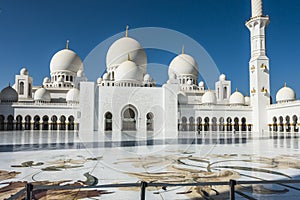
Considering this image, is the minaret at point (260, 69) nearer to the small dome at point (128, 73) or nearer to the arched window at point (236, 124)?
the arched window at point (236, 124)

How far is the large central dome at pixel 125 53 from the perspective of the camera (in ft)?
76.8

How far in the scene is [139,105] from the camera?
1969 cm

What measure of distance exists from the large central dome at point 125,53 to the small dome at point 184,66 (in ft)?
15.8

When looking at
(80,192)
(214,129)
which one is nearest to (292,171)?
(80,192)

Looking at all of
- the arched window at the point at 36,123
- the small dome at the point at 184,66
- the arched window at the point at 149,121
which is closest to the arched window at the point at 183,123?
the arched window at the point at 149,121

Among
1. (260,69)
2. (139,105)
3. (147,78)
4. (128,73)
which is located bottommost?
(139,105)

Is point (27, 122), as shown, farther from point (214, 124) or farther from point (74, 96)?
point (214, 124)

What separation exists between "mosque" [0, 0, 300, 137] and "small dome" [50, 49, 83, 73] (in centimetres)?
146

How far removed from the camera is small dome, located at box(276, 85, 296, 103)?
2103 cm

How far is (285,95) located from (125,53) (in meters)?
14.0

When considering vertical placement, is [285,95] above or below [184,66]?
below

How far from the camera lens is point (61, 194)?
8.08 feet

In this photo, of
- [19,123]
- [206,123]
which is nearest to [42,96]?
[19,123]

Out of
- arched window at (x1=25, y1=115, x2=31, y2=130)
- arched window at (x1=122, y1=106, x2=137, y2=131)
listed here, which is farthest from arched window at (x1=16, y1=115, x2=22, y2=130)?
arched window at (x1=122, y1=106, x2=137, y2=131)
